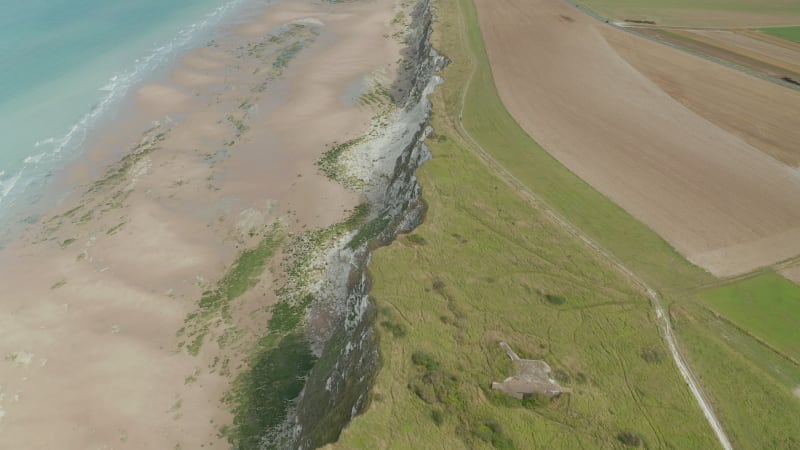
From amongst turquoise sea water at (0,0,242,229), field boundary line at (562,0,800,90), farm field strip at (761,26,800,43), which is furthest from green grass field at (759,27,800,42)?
turquoise sea water at (0,0,242,229)

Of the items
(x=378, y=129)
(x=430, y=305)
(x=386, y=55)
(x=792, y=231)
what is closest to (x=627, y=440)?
(x=430, y=305)

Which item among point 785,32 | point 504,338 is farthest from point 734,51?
point 504,338

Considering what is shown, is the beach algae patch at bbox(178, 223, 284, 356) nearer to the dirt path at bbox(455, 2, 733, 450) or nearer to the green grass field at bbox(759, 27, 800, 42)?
the dirt path at bbox(455, 2, 733, 450)

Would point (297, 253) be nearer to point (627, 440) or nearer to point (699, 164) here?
point (627, 440)

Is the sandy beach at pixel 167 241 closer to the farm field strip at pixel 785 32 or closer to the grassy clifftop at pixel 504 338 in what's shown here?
the grassy clifftop at pixel 504 338

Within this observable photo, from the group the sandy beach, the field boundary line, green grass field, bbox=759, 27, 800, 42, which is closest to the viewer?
the sandy beach

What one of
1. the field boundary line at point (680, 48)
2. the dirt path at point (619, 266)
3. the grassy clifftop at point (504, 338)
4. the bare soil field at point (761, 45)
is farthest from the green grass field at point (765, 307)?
the bare soil field at point (761, 45)

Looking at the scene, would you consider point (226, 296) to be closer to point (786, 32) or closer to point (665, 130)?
point (665, 130)
